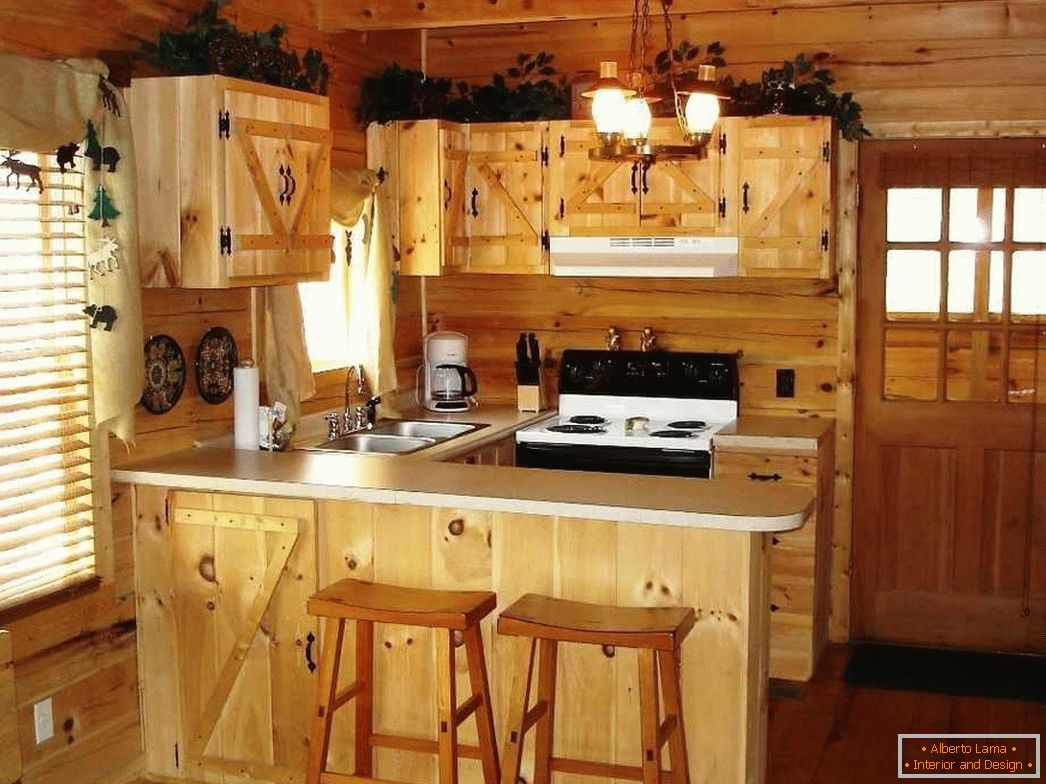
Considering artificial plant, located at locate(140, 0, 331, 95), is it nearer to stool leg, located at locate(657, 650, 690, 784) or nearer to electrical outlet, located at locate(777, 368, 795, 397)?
stool leg, located at locate(657, 650, 690, 784)

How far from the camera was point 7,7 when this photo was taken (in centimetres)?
360

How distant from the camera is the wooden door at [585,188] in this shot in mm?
5371

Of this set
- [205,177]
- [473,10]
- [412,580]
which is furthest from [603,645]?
[473,10]

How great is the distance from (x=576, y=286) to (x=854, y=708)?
214cm

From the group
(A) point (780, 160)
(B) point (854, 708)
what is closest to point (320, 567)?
(B) point (854, 708)

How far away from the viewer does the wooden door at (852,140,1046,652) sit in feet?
17.6

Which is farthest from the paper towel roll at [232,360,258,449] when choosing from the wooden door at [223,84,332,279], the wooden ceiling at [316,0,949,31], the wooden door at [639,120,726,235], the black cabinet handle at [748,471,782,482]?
the black cabinet handle at [748,471,782,482]

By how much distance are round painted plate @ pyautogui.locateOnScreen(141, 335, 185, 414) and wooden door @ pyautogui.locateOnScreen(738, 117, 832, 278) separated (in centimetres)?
221

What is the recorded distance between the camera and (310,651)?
4027mm

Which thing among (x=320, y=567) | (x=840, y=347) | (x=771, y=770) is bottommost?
(x=771, y=770)

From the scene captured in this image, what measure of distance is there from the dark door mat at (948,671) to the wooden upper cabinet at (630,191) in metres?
1.80

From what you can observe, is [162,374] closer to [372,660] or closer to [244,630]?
[244,630]

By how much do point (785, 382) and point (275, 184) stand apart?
242cm

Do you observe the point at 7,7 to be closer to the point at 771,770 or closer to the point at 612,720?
the point at 612,720
